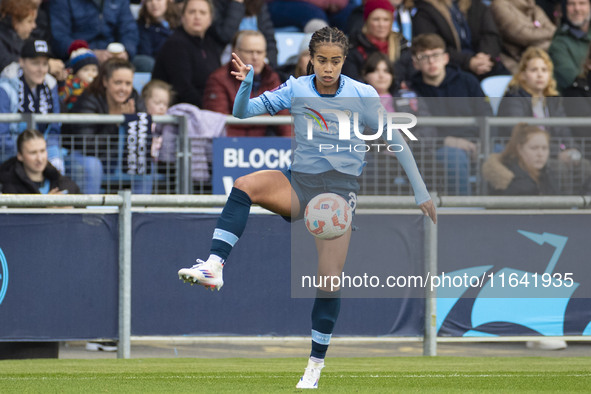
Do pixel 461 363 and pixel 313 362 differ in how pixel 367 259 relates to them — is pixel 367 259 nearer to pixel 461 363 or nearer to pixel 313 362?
pixel 461 363

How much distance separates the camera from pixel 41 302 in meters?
9.86

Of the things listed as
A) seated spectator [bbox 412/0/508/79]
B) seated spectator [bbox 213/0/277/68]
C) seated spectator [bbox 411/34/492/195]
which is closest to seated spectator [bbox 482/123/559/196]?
seated spectator [bbox 411/34/492/195]

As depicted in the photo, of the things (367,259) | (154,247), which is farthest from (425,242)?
(154,247)

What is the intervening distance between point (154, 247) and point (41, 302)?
1116 millimetres

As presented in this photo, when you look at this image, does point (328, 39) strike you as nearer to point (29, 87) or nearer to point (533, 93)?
point (29, 87)

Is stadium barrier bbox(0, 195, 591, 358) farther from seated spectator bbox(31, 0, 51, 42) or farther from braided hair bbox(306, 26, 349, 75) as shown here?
seated spectator bbox(31, 0, 51, 42)

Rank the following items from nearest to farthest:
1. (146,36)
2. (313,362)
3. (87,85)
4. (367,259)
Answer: (313,362) < (367,259) < (87,85) < (146,36)

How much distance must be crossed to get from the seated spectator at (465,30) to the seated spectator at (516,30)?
17 cm

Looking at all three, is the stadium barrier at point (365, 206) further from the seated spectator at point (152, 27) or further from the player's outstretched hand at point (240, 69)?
the seated spectator at point (152, 27)

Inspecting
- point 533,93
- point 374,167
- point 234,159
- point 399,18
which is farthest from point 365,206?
point 399,18

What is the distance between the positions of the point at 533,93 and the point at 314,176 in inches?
211

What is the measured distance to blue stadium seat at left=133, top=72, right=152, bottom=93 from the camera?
13.1 metres

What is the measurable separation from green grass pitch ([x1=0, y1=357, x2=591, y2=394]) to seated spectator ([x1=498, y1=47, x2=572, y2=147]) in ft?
10.0

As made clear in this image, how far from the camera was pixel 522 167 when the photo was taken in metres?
11.1
